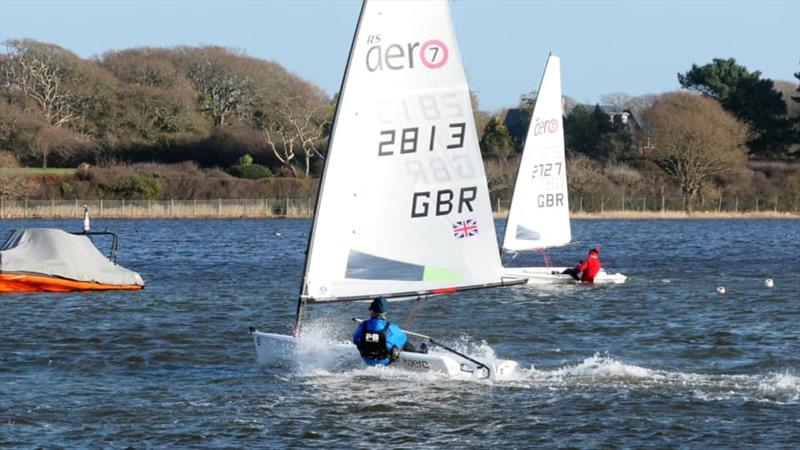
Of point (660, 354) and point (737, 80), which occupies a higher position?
point (737, 80)

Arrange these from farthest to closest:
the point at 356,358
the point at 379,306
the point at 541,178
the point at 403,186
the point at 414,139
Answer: the point at 541,178 → the point at 356,358 → the point at 403,186 → the point at 414,139 → the point at 379,306

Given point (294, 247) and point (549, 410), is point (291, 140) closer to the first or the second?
point (294, 247)

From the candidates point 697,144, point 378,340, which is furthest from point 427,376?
point 697,144

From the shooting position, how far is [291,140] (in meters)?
104

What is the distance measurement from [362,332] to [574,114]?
3516 inches

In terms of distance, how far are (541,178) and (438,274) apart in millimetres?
18107

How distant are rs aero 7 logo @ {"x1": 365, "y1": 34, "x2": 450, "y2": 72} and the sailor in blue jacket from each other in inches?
126

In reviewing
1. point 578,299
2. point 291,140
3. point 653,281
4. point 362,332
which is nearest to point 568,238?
point 653,281

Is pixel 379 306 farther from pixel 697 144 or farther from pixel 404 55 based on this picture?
pixel 697 144

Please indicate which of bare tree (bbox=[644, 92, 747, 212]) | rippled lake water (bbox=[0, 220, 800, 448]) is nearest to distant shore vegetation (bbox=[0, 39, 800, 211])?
bare tree (bbox=[644, 92, 747, 212])

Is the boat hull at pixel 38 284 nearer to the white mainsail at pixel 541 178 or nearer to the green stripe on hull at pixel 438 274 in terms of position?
the white mainsail at pixel 541 178

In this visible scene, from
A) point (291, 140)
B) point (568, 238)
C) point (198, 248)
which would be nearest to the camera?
point (568, 238)

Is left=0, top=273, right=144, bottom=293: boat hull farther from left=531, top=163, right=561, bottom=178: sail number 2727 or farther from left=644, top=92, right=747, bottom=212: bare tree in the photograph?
left=644, top=92, right=747, bottom=212: bare tree

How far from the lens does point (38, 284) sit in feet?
108
